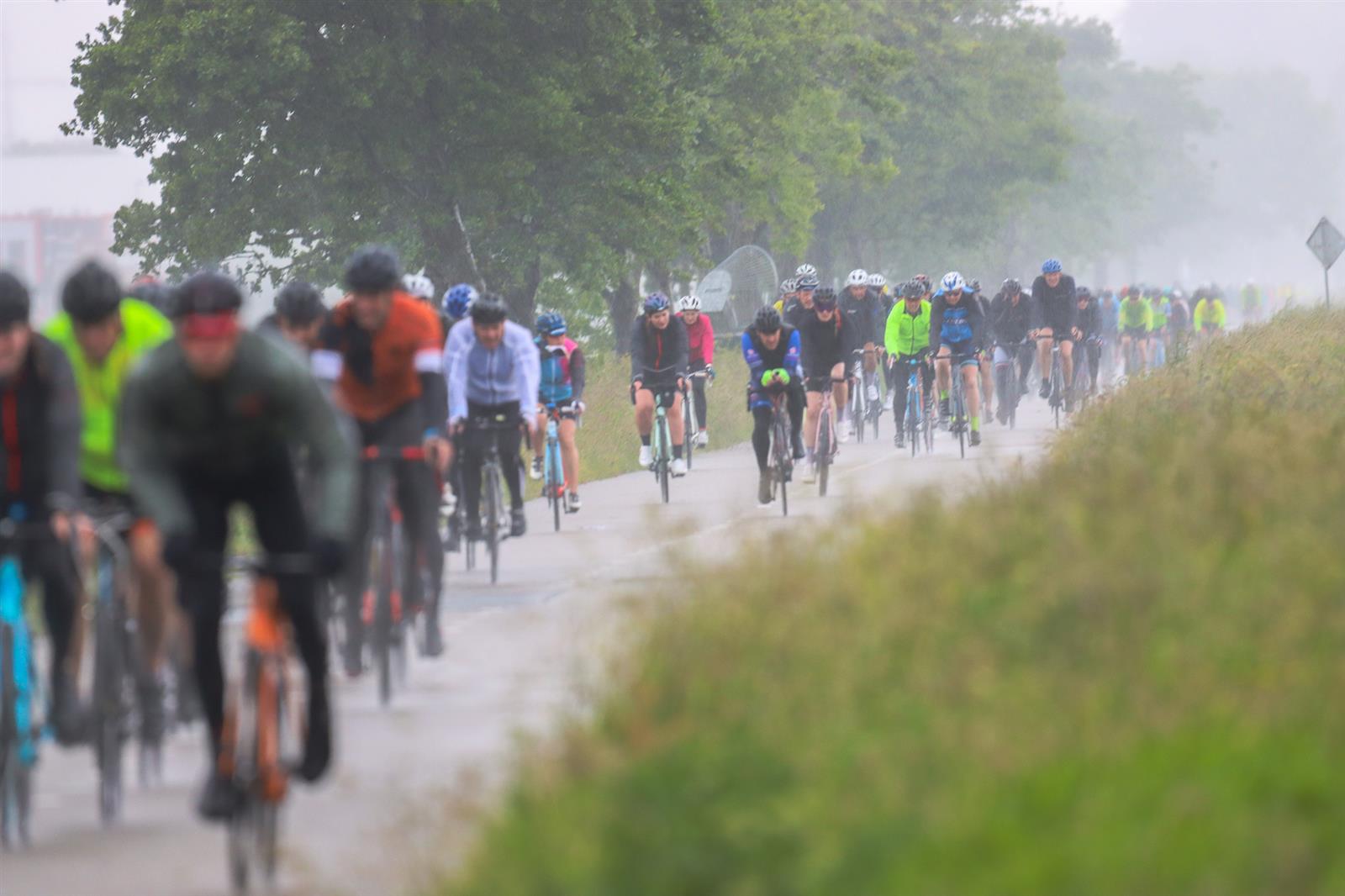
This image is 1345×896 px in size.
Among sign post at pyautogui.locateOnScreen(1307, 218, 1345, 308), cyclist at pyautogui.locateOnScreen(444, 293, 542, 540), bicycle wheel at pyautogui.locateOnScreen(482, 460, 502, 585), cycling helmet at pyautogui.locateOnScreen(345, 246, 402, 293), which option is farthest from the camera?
sign post at pyautogui.locateOnScreen(1307, 218, 1345, 308)

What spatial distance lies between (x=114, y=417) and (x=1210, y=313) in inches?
1930

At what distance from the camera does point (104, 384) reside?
9656 mm

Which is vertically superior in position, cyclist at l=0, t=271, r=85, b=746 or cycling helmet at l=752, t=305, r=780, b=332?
cycling helmet at l=752, t=305, r=780, b=332

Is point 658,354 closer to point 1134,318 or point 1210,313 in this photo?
point 1134,318

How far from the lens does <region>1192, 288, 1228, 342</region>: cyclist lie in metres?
55.7

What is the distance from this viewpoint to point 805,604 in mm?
8148

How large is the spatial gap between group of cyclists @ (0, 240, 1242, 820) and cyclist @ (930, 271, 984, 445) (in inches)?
186

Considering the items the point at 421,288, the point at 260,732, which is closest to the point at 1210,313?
the point at 421,288

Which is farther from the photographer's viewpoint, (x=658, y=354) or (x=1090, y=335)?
(x=1090, y=335)

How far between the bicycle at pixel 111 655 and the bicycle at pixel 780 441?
37.8 feet

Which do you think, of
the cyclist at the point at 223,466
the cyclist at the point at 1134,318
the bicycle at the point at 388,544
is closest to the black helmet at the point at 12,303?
the cyclist at the point at 223,466

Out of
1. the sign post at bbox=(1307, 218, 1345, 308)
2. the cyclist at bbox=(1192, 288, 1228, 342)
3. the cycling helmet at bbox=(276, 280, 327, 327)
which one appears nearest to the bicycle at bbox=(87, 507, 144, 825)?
the cycling helmet at bbox=(276, 280, 327, 327)

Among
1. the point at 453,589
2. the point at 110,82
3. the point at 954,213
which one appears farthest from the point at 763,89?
the point at 453,589

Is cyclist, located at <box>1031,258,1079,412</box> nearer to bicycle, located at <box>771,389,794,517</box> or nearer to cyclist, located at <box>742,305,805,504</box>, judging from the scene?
cyclist, located at <box>742,305,805,504</box>
